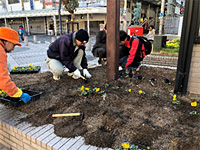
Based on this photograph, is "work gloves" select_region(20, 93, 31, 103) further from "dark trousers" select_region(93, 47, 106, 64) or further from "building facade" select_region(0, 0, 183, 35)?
"building facade" select_region(0, 0, 183, 35)

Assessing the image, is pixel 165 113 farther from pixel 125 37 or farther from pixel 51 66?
pixel 51 66

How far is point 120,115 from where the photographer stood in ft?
7.86

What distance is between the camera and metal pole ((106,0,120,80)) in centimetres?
341

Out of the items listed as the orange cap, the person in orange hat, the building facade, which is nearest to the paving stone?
the person in orange hat

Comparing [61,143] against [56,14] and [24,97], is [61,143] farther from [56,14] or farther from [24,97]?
[56,14]

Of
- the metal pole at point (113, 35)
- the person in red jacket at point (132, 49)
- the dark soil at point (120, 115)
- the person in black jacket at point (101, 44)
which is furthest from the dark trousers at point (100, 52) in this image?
the dark soil at point (120, 115)

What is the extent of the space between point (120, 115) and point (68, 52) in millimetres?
1806

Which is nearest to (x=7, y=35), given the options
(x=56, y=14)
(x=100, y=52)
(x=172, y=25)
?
(x=100, y=52)

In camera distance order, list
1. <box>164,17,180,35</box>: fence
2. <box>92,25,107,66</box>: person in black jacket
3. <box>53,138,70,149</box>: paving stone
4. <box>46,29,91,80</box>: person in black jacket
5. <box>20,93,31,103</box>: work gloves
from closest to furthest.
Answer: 1. <box>53,138,70,149</box>: paving stone
2. <box>20,93,31,103</box>: work gloves
3. <box>46,29,91,80</box>: person in black jacket
4. <box>92,25,107,66</box>: person in black jacket
5. <box>164,17,180,35</box>: fence

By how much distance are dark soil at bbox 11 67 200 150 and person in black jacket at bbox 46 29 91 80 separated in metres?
0.36

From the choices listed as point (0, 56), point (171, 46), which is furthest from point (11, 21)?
point (0, 56)

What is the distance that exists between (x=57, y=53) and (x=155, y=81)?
7.22ft

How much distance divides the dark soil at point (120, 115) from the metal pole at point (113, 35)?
0.29 meters

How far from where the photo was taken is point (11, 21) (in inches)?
1344
